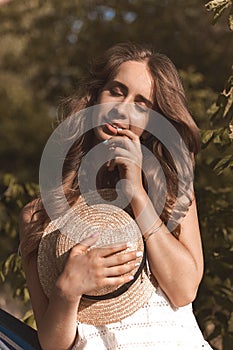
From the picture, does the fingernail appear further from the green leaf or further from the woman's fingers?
the green leaf

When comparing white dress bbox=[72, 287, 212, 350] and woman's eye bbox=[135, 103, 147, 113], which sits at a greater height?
woman's eye bbox=[135, 103, 147, 113]

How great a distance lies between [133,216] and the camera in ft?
8.53

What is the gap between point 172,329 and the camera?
8.29 feet

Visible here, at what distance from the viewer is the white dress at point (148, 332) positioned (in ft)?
8.14

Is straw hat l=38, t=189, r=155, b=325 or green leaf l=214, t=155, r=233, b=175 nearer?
straw hat l=38, t=189, r=155, b=325

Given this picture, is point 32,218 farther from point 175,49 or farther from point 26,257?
point 175,49

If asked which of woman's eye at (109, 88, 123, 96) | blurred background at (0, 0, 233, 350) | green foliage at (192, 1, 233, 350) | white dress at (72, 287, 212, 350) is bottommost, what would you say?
blurred background at (0, 0, 233, 350)

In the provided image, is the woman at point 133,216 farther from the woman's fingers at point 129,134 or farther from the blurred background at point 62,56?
the blurred background at point 62,56

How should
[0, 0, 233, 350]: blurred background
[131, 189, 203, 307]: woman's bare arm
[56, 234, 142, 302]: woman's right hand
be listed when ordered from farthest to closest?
[0, 0, 233, 350]: blurred background < [131, 189, 203, 307]: woman's bare arm < [56, 234, 142, 302]: woman's right hand

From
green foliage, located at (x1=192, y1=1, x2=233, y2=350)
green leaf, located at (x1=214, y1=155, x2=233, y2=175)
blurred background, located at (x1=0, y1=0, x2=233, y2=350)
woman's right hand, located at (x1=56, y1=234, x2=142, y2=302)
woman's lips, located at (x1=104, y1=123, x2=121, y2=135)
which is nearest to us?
woman's right hand, located at (x1=56, y1=234, x2=142, y2=302)

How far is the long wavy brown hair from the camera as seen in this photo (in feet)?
8.83

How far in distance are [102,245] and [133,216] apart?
17 cm

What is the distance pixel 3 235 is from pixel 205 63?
218 centimetres

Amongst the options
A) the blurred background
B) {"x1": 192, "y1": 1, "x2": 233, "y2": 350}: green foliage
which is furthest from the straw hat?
the blurred background
